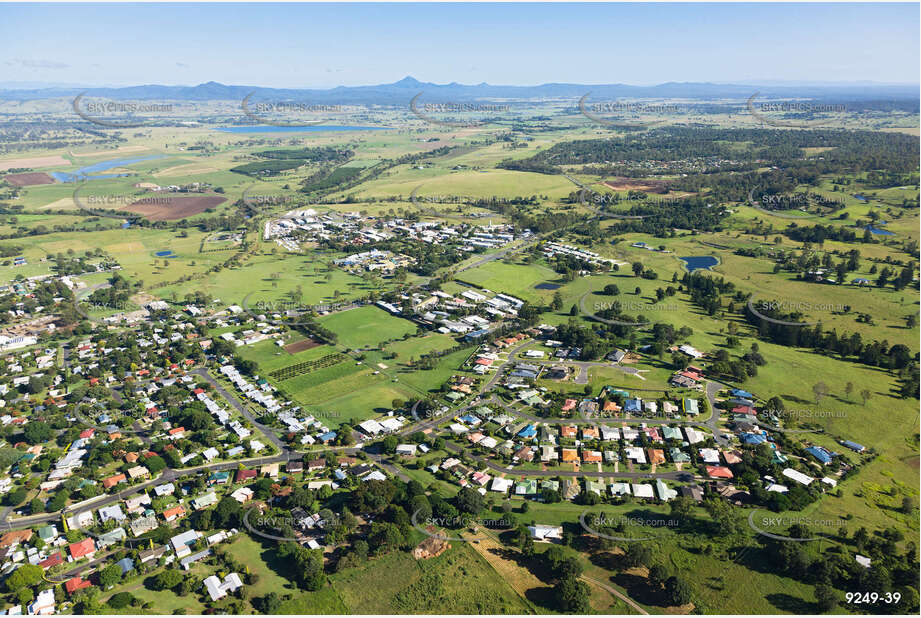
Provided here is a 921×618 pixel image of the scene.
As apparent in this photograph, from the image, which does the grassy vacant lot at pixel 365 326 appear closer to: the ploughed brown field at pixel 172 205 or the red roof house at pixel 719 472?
the red roof house at pixel 719 472

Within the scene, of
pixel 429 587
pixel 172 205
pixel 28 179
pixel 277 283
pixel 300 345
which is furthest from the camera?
pixel 28 179

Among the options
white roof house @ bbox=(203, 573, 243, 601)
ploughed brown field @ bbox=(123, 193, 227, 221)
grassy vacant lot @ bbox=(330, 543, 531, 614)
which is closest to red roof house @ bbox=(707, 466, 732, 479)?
grassy vacant lot @ bbox=(330, 543, 531, 614)

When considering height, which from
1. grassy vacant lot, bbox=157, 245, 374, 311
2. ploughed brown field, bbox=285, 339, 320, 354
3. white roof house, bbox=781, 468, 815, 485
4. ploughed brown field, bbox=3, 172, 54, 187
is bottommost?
white roof house, bbox=781, 468, 815, 485

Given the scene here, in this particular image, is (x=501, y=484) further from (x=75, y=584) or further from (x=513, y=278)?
(x=513, y=278)

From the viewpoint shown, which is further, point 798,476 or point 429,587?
point 798,476

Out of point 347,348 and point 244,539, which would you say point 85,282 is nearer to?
point 347,348

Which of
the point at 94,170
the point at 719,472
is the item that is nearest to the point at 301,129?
the point at 94,170

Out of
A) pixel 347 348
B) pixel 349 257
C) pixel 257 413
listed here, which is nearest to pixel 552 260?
pixel 349 257

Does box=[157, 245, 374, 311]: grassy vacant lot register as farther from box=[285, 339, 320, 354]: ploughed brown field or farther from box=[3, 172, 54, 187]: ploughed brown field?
box=[3, 172, 54, 187]: ploughed brown field
